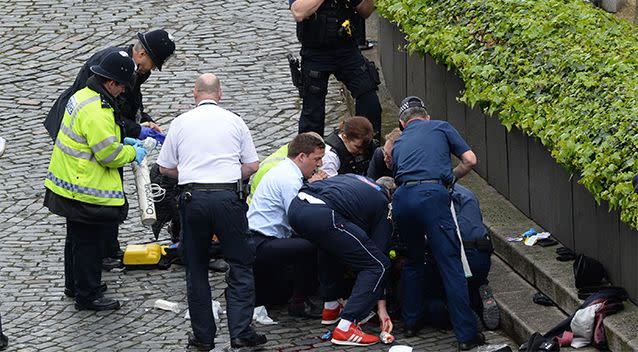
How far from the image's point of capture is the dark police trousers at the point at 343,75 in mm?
12375

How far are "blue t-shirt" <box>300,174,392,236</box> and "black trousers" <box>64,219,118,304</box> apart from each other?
1.60 metres

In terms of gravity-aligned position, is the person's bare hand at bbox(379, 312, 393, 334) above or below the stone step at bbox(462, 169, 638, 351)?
below

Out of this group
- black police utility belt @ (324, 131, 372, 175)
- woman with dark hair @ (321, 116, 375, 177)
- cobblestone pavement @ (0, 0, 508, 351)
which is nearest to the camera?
cobblestone pavement @ (0, 0, 508, 351)

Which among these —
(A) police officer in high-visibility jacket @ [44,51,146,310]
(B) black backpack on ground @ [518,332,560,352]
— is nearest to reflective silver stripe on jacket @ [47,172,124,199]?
(A) police officer in high-visibility jacket @ [44,51,146,310]

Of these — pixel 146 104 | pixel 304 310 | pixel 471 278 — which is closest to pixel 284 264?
pixel 304 310

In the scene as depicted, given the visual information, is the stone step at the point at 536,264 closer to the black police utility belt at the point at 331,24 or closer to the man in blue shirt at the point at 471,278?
the man in blue shirt at the point at 471,278

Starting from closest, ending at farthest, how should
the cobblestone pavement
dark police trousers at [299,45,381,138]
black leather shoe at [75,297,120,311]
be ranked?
the cobblestone pavement → black leather shoe at [75,297,120,311] → dark police trousers at [299,45,381,138]

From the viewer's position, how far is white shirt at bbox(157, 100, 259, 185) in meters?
9.77

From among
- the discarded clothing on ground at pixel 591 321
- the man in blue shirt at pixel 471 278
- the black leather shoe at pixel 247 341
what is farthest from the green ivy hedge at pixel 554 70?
the black leather shoe at pixel 247 341

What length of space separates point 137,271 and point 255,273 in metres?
1.41

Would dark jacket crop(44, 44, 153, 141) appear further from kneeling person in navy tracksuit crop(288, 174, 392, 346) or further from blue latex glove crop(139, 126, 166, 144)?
kneeling person in navy tracksuit crop(288, 174, 392, 346)

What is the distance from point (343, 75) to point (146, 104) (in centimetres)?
330

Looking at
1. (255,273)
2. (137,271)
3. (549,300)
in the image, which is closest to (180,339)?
(255,273)

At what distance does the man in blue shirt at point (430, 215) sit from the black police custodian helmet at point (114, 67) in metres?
2.05
